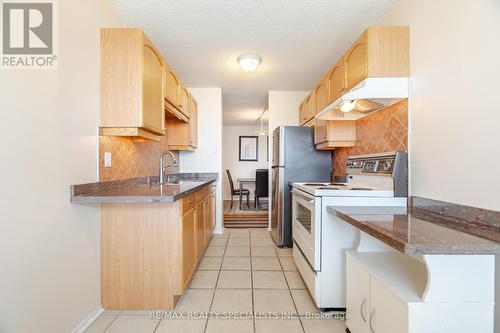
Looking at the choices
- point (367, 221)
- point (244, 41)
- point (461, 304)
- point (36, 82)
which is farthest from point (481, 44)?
point (36, 82)

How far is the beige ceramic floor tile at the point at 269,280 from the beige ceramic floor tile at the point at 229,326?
1.60 feet

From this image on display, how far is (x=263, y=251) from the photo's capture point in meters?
3.06

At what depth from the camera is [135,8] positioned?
1.92m

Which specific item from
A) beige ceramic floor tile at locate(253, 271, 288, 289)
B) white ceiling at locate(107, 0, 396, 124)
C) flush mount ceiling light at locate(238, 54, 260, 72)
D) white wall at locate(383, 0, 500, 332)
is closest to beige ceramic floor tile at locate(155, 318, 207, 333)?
beige ceramic floor tile at locate(253, 271, 288, 289)

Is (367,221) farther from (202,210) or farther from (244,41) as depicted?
(244,41)

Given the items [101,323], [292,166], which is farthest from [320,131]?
[101,323]

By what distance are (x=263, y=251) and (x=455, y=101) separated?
96.7 inches

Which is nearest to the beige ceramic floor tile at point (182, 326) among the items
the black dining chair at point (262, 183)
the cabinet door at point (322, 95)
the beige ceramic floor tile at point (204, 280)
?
the beige ceramic floor tile at point (204, 280)

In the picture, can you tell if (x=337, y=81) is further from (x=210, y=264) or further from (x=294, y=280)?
(x=210, y=264)

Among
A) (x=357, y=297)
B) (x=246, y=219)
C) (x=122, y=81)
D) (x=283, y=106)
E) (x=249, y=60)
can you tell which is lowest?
(x=246, y=219)

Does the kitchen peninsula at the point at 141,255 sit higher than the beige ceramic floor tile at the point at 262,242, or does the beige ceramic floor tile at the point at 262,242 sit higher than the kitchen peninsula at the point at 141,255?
the kitchen peninsula at the point at 141,255

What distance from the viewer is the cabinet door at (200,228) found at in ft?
7.71

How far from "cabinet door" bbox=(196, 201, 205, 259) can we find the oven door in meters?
0.97

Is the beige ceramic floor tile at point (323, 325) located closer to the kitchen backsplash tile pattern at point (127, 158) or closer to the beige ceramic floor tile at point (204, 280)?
→ the beige ceramic floor tile at point (204, 280)
